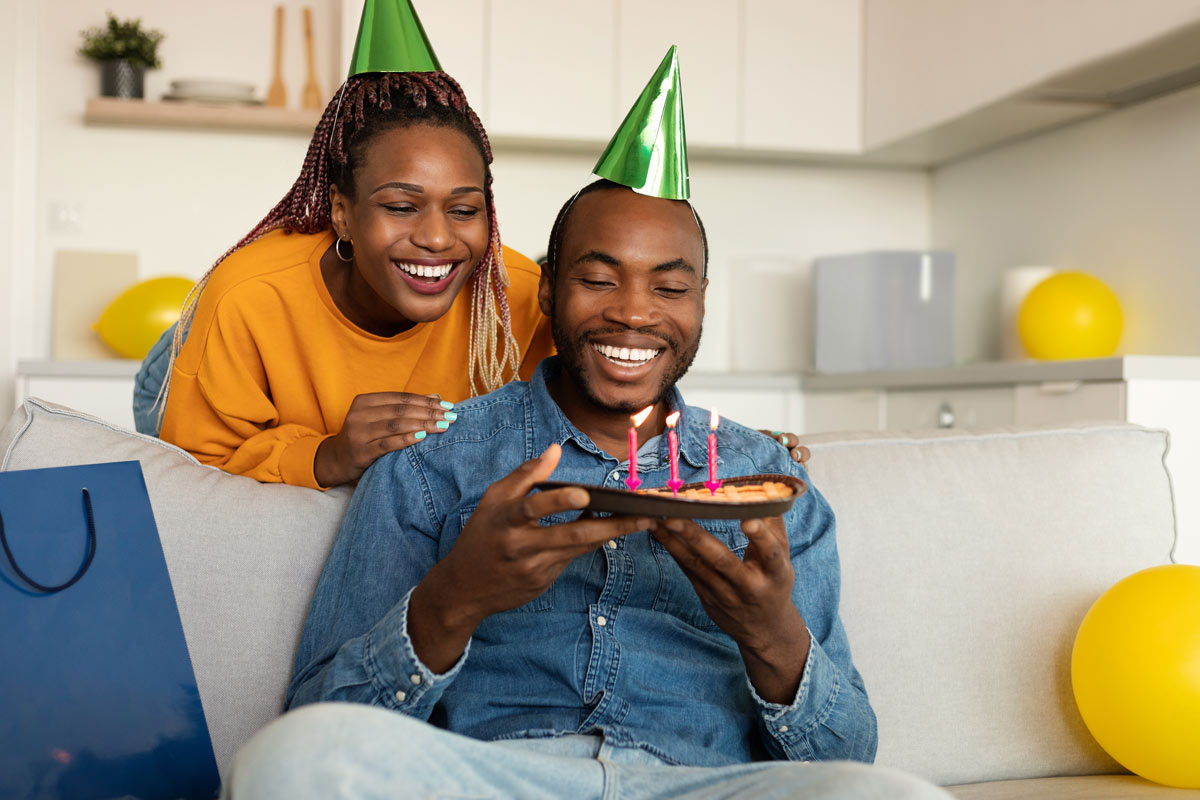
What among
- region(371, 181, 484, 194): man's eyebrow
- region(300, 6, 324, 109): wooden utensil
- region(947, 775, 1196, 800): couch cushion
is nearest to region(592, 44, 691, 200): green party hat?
region(371, 181, 484, 194): man's eyebrow

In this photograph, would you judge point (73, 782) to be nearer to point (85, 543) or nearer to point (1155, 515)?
point (85, 543)

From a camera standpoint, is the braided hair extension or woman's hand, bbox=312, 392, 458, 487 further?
the braided hair extension

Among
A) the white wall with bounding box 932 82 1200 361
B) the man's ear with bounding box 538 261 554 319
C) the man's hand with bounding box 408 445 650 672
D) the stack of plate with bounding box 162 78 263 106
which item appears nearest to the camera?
the man's hand with bounding box 408 445 650 672

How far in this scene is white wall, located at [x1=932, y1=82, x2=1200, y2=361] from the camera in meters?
2.94

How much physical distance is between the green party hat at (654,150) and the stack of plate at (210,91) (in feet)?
8.02

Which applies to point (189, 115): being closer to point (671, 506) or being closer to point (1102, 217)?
point (1102, 217)

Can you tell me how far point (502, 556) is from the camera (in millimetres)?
997

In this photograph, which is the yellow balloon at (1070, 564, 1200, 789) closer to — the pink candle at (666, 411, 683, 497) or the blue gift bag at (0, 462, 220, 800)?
the pink candle at (666, 411, 683, 497)

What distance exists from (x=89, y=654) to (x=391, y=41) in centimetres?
92

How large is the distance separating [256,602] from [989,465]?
3.24 feet

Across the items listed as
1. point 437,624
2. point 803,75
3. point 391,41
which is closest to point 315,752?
point 437,624

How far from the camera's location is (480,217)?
5.23ft

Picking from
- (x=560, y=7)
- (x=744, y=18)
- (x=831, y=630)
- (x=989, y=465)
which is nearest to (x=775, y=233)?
(x=744, y=18)

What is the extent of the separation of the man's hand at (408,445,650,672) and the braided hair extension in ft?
2.12
